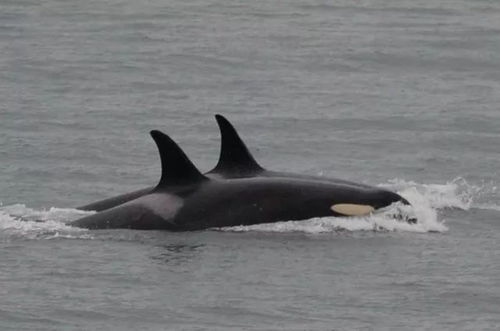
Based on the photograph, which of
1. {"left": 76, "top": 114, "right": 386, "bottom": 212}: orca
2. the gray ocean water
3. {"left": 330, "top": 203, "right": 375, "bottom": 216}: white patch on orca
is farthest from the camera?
{"left": 76, "top": 114, "right": 386, "bottom": 212}: orca

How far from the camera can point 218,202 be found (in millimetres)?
23438

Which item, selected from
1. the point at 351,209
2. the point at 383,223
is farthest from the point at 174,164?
the point at 383,223

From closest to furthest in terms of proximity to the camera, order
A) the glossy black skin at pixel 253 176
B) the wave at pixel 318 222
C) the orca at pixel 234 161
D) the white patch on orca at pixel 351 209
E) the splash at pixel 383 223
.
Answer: the wave at pixel 318 222, the splash at pixel 383 223, the white patch on orca at pixel 351 209, the orca at pixel 234 161, the glossy black skin at pixel 253 176

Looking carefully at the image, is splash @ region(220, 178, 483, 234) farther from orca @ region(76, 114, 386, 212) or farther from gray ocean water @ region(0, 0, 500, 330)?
orca @ region(76, 114, 386, 212)

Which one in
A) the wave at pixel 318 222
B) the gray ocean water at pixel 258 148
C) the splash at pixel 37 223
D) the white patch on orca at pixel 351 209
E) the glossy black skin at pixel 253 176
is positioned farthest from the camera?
the glossy black skin at pixel 253 176

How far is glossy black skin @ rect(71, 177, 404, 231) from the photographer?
23.3 metres

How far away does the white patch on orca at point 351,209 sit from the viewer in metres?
23.5

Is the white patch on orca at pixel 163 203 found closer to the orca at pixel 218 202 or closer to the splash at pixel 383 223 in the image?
the orca at pixel 218 202

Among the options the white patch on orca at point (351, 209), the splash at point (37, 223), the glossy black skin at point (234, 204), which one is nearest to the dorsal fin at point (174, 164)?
the glossy black skin at point (234, 204)

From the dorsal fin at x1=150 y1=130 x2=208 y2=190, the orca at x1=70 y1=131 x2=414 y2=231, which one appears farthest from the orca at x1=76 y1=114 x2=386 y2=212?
the dorsal fin at x1=150 y1=130 x2=208 y2=190

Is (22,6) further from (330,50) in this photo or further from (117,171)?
(117,171)

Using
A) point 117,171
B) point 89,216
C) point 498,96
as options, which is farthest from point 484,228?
point 498,96

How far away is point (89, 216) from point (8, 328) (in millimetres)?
5356

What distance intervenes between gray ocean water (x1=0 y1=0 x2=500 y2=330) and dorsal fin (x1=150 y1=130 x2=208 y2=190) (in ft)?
2.99
